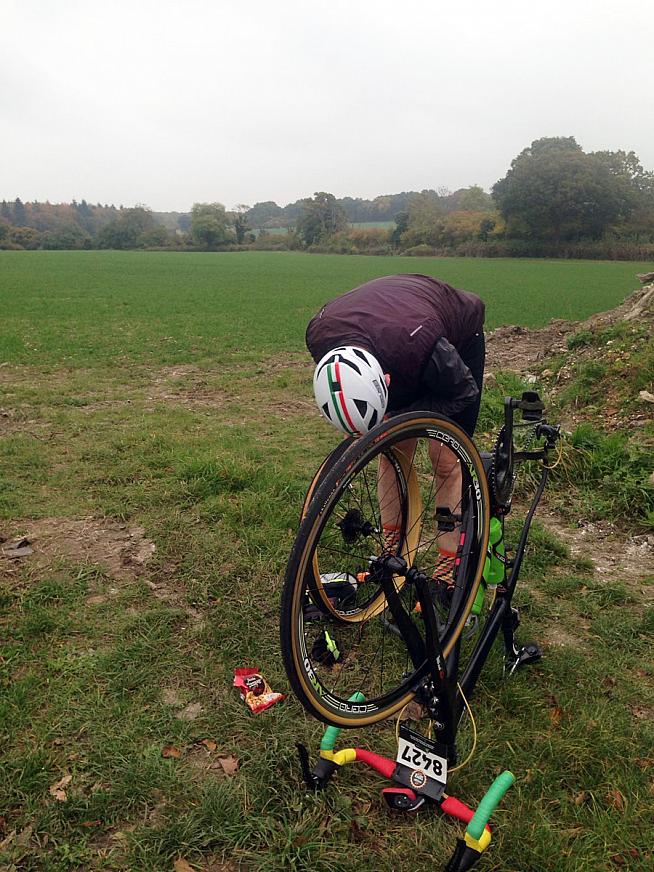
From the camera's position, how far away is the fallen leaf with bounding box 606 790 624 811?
2.43m

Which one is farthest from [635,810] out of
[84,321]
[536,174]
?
[536,174]

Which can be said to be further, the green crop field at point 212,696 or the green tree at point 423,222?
the green tree at point 423,222

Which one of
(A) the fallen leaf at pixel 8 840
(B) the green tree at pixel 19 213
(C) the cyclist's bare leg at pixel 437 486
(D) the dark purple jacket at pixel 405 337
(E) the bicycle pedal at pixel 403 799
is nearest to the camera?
(A) the fallen leaf at pixel 8 840

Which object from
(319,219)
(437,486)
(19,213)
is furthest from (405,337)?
(19,213)

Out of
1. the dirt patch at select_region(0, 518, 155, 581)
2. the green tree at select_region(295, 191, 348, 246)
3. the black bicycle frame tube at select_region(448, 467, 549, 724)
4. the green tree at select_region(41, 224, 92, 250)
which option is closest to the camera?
the black bicycle frame tube at select_region(448, 467, 549, 724)

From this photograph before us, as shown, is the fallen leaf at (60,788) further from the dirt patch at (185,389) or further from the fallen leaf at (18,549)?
the dirt patch at (185,389)

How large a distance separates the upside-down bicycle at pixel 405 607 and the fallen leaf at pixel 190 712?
1.99 ft

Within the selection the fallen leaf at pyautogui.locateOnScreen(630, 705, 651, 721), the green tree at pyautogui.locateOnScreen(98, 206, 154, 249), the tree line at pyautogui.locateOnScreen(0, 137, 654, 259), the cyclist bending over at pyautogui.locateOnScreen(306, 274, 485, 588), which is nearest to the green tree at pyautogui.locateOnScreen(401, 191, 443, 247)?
the tree line at pyautogui.locateOnScreen(0, 137, 654, 259)

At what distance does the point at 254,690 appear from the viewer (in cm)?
303

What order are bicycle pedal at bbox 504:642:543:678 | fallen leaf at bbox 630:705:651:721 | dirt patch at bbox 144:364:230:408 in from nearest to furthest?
fallen leaf at bbox 630:705:651:721 < bicycle pedal at bbox 504:642:543:678 < dirt patch at bbox 144:364:230:408

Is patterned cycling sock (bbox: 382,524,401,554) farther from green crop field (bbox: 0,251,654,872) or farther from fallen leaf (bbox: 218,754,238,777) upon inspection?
fallen leaf (bbox: 218,754,238,777)

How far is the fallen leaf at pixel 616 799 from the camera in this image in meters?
2.43

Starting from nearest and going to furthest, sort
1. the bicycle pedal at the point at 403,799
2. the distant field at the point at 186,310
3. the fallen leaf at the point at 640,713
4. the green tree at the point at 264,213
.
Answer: the bicycle pedal at the point at 403,799
the fallen leaf at the point at 640,713
the distant field at the point at 186,310
the green tree at the point at 264,213

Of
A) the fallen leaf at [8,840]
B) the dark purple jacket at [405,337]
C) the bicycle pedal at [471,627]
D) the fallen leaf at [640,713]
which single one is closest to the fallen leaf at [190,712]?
the fallen leaf at [8,840]
